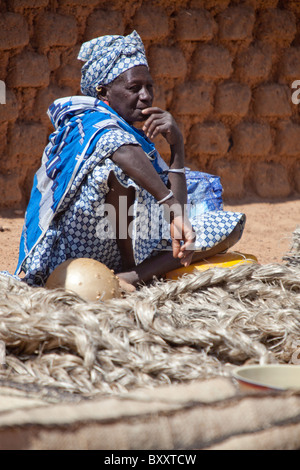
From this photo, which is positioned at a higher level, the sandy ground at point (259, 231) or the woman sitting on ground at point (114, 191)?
the woman sitting on ground at point (114, 191)

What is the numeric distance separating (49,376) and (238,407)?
705 millimetres

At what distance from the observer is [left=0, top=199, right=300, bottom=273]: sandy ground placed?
4422 millimetres

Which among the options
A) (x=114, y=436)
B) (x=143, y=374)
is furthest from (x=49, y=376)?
(x=114, y=436)

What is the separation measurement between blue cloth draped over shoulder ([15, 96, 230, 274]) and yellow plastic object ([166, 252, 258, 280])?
554mm

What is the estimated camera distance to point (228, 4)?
5672mm

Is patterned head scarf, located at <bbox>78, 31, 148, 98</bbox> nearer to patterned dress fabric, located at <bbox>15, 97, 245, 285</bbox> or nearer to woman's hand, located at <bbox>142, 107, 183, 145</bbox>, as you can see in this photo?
patterned dress fabric, located at <bbox>15, 97, 245, 285</bbox>

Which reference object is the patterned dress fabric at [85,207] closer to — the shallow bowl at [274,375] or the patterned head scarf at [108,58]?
the patterned head scarf at [108,58]

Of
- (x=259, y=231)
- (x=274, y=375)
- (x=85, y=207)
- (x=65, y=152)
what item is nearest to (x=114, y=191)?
(x=85, y=207)

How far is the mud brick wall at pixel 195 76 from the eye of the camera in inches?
193

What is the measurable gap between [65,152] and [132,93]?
1.61 ft

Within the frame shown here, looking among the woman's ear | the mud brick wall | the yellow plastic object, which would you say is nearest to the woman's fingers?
the woman's ear

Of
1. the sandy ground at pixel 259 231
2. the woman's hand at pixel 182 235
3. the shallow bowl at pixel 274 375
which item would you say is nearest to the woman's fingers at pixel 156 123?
the woman's hand at pixel 182 235

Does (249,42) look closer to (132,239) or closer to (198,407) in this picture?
(132,239)

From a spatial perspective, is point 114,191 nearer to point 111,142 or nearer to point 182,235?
point 111,142
